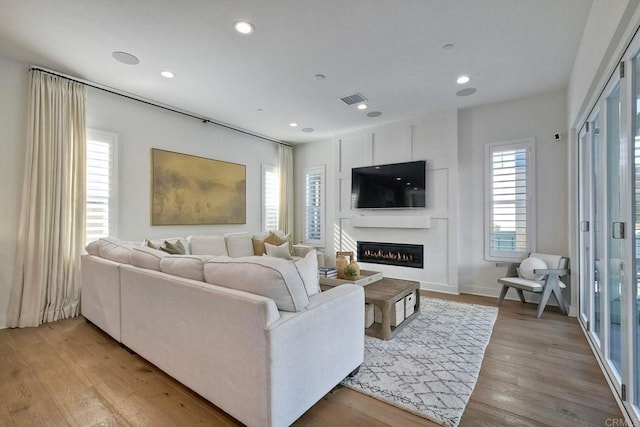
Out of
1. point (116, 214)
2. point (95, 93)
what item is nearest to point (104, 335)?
point (116, 214)

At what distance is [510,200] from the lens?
166 inches

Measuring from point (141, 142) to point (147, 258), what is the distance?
254cm

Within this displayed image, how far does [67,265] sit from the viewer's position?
11.1 feet

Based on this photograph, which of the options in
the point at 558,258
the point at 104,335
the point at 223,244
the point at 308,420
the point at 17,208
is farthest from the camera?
the point at 223,244

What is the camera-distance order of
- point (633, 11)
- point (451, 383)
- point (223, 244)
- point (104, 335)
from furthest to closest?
point (223, 244) < point (104, 335) < point (451, 383) < point (633, 11)

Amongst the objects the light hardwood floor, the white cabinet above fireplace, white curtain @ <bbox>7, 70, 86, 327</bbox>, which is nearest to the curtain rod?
white curtain @ <bbox>7, 70, 86, 327</bbox>

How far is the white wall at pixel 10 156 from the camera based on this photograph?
10.1 feet

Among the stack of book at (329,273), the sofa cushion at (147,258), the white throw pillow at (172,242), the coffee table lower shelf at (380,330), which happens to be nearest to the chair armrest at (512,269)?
the coffee table lower shelf at (380,330)

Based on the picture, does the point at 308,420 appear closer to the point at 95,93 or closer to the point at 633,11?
the point at 633,11

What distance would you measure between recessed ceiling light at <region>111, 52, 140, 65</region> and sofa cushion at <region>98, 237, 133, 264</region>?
1.91 meters

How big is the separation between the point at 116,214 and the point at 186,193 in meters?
1.01

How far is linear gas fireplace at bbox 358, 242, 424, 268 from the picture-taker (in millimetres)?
4938

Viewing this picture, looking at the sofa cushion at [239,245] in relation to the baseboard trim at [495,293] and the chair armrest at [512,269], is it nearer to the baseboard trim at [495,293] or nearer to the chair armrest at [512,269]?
the baseboard trim at [495,293]

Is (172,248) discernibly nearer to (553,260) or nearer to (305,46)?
(305,46)
